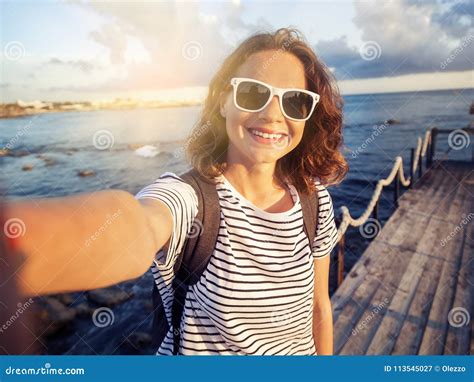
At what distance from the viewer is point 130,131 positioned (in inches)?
393

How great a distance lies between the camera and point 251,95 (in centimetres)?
123

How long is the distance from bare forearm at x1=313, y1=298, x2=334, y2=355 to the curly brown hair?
60 cm

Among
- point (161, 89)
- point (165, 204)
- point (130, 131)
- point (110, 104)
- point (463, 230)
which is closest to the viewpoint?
point (165, 204)

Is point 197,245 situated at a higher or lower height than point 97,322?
higher

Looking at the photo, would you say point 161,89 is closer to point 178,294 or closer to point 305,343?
point 178,294

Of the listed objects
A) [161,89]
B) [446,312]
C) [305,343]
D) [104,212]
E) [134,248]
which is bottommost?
[446,312]

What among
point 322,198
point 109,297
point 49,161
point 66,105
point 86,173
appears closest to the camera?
point 322,198

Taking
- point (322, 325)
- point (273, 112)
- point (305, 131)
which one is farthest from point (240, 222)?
point (322, 325)

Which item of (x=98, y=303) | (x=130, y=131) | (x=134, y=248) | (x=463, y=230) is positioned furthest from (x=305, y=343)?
(x=130, y=131)

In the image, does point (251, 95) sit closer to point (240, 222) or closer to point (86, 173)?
point (240, 222)

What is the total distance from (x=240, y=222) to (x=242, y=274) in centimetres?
19

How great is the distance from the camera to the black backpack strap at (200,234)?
3.50 ft

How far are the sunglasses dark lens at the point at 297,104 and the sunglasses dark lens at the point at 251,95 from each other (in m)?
0.09

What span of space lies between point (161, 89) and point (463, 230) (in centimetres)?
426
